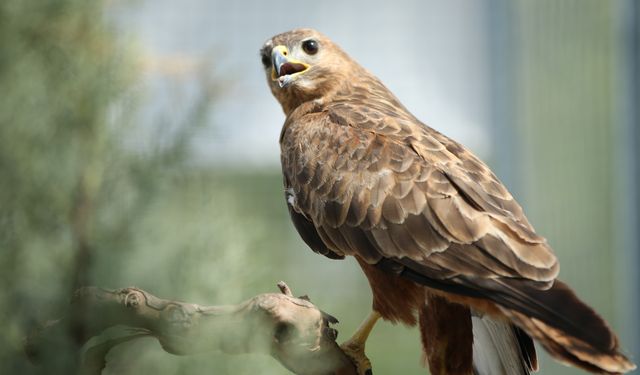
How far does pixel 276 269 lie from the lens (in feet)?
8.30

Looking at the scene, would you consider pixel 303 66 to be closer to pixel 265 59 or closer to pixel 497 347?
pixel 265 59

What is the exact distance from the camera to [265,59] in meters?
3.51

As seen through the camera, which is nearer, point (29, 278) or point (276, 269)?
point (29, 278)

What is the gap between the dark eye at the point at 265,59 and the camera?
137 inches

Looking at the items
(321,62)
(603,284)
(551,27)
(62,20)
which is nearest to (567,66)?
(551,27)

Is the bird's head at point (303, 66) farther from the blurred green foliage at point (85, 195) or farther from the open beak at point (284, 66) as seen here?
the blurred green foliage at point (85, 195)

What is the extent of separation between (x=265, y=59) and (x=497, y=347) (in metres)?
1.55

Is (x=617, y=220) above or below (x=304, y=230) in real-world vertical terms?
below

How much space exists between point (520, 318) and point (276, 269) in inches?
31.1

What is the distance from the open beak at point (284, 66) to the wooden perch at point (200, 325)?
1.30 metres

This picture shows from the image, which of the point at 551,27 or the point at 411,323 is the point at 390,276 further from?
the point at 551,27

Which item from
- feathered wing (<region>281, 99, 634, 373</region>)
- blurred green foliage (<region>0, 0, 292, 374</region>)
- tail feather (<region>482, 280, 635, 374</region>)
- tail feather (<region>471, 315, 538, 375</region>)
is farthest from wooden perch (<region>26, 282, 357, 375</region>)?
tail feather (<region>471, 315, 538, 375</region>)

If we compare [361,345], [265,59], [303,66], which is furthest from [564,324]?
[265,59]

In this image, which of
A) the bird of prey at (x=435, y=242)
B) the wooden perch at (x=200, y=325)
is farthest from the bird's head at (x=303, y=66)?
the wooden perch at (x=200, y=325)
